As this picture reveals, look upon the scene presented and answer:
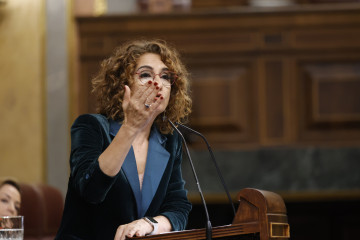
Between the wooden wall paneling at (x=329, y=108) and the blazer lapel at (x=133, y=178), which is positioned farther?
the wooden wall paneling at (x=329, y=108)

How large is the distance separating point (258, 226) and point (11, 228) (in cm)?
85

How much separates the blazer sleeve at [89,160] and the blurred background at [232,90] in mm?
2484

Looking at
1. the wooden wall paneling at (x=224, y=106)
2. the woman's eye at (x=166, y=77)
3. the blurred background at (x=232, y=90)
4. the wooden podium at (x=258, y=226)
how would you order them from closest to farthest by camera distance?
the wooden podium at (x=258, y=226) < the woman's eye at (x=166, y=77) < the blurred background at (x=232, y=90) < the wooden wall paneling at (x=224, y=106)

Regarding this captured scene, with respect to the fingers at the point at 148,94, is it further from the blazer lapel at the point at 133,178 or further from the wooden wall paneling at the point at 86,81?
the wooden wall paneling at the point at 86,81

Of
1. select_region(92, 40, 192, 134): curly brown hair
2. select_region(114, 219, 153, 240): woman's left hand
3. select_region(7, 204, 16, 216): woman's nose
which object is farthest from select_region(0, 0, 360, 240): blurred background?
select_region(114, 219, 153, 240): woman's left hand

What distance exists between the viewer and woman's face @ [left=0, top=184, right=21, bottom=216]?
3.08 metres

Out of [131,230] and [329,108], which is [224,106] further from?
[131,230]

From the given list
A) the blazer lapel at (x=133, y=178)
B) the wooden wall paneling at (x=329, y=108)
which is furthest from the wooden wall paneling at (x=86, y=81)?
the blazer lapel at (x=133, y=178)

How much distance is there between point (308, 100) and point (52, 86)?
1729 millimetres

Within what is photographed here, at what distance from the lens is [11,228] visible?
2020 millimetres

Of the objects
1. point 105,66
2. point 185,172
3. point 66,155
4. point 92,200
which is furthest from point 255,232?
point 66,155

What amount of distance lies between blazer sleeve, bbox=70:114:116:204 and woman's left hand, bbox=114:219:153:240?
9 cm

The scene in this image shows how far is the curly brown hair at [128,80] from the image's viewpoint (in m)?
2.07

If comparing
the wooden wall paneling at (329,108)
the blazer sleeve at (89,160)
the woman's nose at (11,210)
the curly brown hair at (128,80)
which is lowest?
the woman's nose at (11,210)
